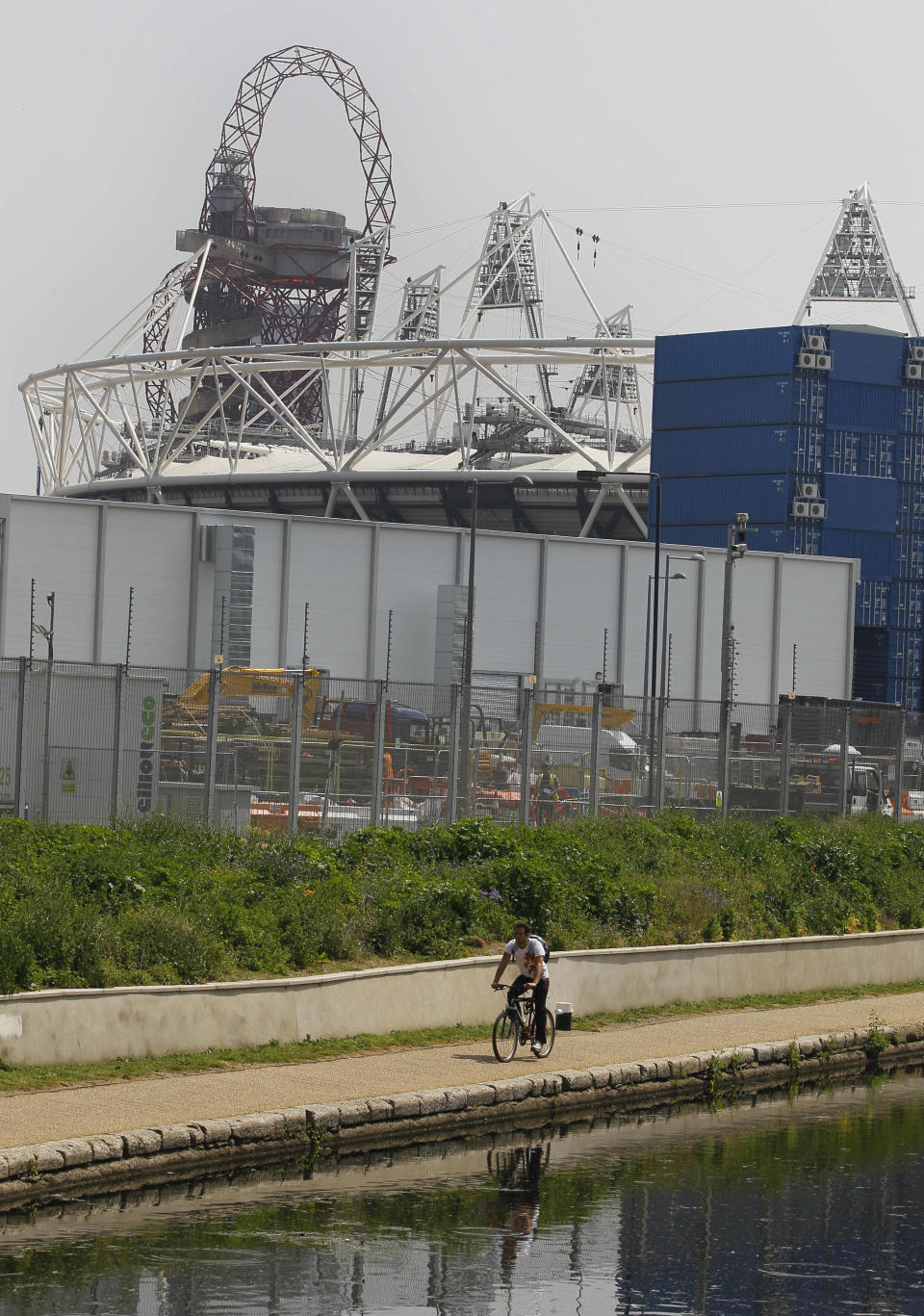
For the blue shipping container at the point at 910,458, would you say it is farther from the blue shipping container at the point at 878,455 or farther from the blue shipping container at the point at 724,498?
the blue shipping container at the point at 724,498

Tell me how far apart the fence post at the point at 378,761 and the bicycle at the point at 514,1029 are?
8.74 meters

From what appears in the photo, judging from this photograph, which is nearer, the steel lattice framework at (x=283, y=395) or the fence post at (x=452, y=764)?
the fence post at (x=452, y=764)

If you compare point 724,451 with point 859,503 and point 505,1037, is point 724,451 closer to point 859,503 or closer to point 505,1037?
point 859,503

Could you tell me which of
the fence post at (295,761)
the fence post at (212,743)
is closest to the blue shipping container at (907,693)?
the fence post at (295,761)

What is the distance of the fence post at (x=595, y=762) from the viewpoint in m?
→ 26.2

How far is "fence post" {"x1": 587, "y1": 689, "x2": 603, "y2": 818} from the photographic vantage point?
2616cm

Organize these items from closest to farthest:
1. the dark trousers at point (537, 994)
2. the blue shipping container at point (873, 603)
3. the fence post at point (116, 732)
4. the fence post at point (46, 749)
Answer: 1. the dark trousers at point (537, 994)
2. the fence post at point (116, 732)
3. the fence post at point (46, 749)
4. the blue shipping container at point (873, 603)

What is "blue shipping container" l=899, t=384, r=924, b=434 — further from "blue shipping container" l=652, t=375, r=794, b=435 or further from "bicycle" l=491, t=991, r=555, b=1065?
"bicycle" l=491, t=991, r=555, b=1065

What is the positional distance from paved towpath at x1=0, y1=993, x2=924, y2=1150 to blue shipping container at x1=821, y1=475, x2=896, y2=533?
224 ft

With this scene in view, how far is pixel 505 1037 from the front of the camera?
1556 cm

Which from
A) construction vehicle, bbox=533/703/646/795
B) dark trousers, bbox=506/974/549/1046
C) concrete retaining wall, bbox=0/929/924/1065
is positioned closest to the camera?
concrete retaining wall, bbox=0/929/924/1065

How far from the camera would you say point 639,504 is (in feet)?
326

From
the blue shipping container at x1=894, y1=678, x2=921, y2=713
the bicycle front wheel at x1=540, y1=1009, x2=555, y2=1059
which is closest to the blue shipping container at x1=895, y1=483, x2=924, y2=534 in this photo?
the blue shipping container at x1=894, y1=678, x2=921, y2=713

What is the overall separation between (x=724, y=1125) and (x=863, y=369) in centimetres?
7756
